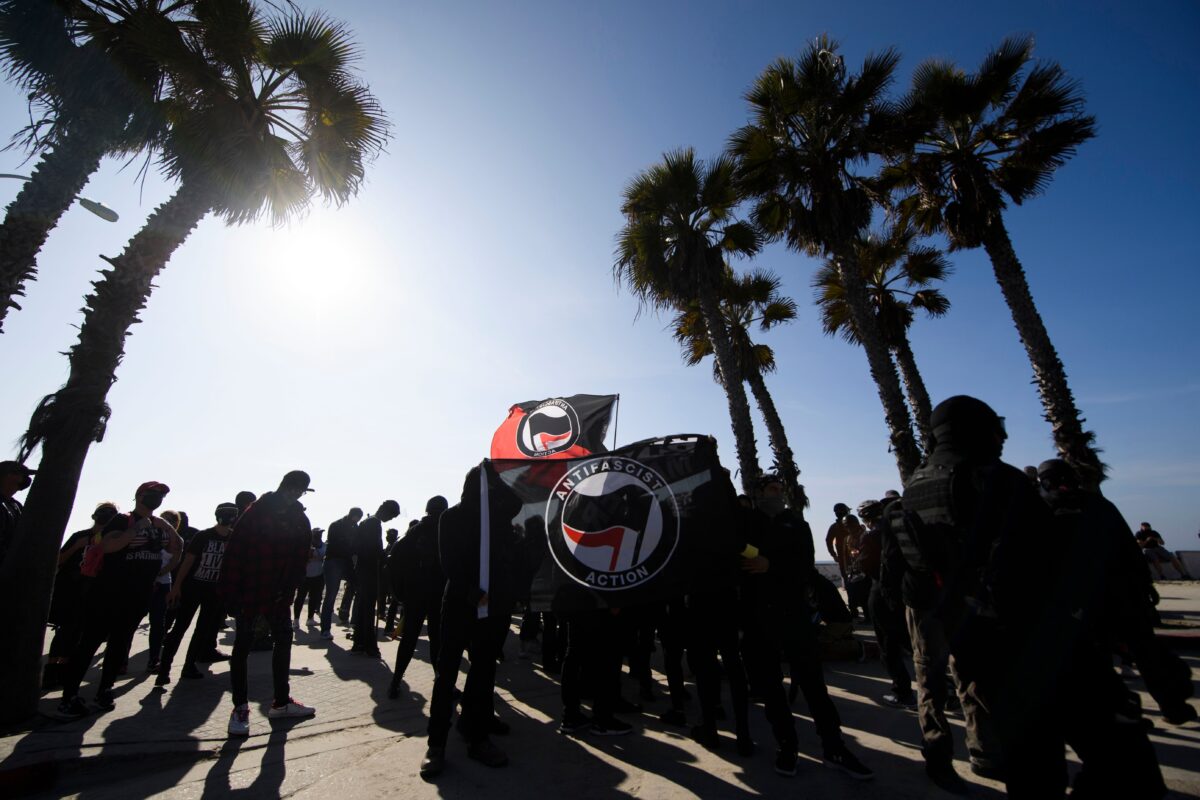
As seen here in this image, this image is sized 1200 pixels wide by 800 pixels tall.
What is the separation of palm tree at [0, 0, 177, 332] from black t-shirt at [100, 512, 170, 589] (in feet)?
11.1

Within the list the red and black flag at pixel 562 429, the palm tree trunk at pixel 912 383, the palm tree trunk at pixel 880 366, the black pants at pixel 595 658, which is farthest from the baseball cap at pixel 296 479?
the palm tree trunk at pixel 912 383

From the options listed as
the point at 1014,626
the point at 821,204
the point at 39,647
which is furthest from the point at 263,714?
the point at 821,204

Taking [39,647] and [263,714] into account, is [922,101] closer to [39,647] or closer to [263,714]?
[263,714]

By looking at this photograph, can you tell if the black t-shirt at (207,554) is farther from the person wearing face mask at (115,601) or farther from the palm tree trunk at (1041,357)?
the palm tree trunk at (1041,357)

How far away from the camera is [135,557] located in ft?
16.0

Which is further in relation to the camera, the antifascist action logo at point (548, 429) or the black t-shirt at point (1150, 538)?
the black t-shirt at point (1150, 538)

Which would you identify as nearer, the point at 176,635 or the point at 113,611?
the point at 113,611

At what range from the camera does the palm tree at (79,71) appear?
5.85 metres

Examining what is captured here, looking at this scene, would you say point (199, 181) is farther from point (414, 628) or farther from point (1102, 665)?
point (1102, 665)

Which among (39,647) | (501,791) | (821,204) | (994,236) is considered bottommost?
(501,791)

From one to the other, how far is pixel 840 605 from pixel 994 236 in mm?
9416

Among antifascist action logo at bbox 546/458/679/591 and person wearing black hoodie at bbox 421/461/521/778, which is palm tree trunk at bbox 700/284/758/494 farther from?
person wearing black hoodie at bbox 421/461/521/778

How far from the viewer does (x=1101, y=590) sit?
81.7 inches

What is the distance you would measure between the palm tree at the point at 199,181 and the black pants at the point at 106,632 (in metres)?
0.31
